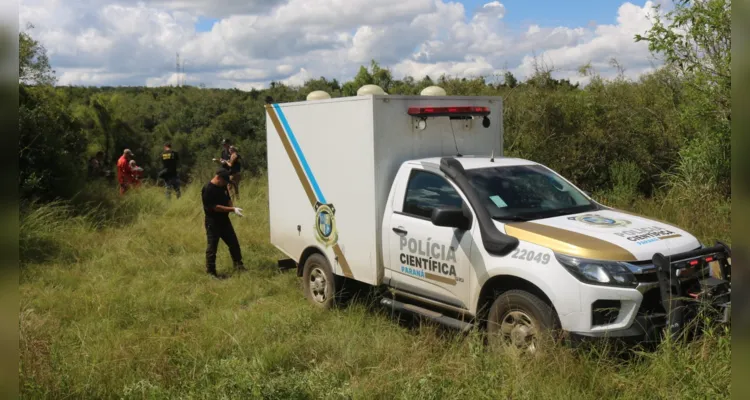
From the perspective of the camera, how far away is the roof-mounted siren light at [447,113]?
6.53 meters

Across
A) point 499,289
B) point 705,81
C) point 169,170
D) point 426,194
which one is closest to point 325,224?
point 426,194

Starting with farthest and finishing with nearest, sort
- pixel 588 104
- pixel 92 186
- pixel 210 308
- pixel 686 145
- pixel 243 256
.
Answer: pixel 92 186 < pixel 588 104 < pixel 686 145 < pixel 243 256 < pixel 210 308

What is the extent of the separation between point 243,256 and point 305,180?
3308 millimetres

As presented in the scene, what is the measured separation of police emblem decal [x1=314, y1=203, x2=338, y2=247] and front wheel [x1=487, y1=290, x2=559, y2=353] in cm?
237

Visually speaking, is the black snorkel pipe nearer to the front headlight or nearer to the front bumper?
the front headlight

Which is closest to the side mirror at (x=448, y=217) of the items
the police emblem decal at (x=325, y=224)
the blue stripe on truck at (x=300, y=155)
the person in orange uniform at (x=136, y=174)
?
the police emblem decal at (x=325, y=224)

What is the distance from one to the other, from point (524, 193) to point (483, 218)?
761 millimetres

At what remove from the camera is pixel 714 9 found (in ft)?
29.1

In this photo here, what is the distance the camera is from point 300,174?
7594 millimetres

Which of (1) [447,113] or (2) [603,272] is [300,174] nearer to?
(1) [447,113]

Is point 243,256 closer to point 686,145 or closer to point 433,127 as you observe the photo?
point 433,127

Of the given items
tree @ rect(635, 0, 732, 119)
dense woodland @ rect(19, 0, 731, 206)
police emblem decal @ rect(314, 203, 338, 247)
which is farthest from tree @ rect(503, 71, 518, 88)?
police emblem decal @ rect(314, 203, 338, 247)

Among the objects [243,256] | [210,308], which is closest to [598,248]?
[210,308]

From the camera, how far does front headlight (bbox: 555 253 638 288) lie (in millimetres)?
4523
